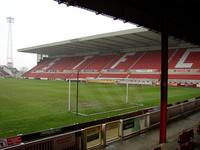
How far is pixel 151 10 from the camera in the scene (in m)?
9.20

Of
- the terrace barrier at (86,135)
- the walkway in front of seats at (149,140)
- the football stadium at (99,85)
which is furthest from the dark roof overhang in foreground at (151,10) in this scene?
the walkway in front of seats at (149,140)

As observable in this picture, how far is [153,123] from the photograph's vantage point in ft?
42.8

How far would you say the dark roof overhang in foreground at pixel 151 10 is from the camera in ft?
25.5

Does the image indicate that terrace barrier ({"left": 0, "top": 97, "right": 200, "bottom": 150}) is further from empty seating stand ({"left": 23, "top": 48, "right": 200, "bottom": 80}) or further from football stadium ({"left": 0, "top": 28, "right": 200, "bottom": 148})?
empty seating stand ({"left": 23, "top": 48, "right": 200, "bottom": 80})

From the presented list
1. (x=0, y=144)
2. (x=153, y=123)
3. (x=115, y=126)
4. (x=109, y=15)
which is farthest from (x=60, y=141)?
(x=153, y=123)

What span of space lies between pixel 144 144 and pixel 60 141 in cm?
375

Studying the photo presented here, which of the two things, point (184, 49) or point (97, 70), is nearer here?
point (184, 49)

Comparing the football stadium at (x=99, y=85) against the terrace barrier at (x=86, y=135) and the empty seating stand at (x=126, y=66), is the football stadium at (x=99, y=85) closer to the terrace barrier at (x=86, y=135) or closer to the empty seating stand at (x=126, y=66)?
the empty seating stand at (x=126, y=66)

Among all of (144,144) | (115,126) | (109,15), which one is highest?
(109,15)

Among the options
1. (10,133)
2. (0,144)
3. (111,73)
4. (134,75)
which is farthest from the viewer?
(111,73)

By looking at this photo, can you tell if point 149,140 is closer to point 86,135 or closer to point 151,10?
point 86,135

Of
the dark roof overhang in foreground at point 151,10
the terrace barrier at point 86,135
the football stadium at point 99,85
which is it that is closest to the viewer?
the terrace barrier at point 86,135

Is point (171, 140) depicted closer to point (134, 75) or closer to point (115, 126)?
point (115, 126)

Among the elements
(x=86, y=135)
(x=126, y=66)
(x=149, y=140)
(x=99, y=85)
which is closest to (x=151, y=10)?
(x=86, y=135)
